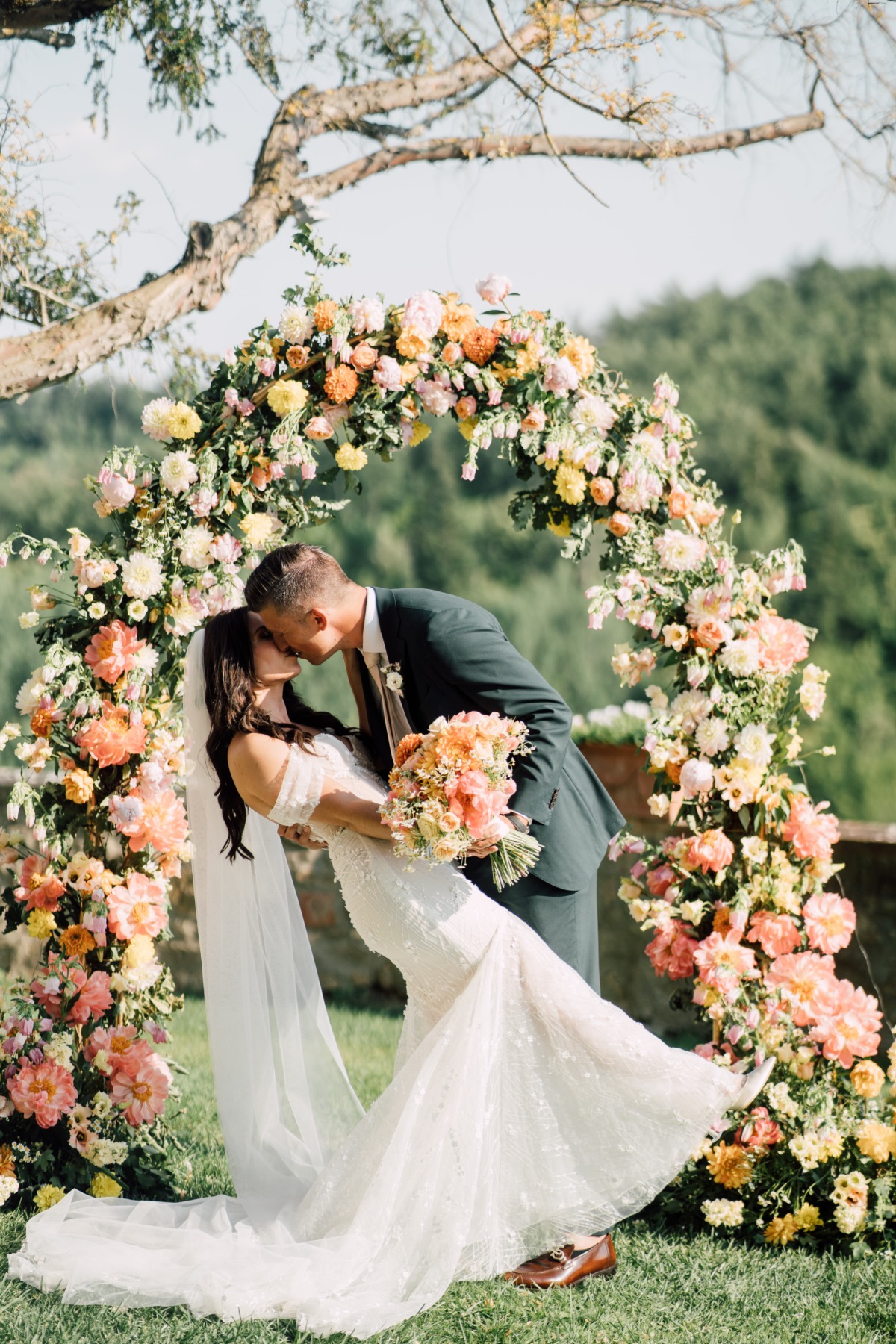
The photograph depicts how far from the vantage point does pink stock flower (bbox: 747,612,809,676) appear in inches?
161

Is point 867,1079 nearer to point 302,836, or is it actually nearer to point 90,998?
point 302,836

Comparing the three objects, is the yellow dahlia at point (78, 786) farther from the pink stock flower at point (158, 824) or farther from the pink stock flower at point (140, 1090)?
the pink stock flower at point (140, 1090)

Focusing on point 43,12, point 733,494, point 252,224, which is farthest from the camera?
point 733,494

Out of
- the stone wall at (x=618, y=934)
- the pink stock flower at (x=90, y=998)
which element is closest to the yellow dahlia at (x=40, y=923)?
the pink stock flower at (x=90, y=998)

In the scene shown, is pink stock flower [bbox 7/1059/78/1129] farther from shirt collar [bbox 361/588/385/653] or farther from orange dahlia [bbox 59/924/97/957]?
shirt collar [bbox 361/588/385/653]

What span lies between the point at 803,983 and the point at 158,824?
216 centimetres

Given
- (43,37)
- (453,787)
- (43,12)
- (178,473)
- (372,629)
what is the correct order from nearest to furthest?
(453,787)
(372,629)
(178,473)
(43,12)
(43,37)

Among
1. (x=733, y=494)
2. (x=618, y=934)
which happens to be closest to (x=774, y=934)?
(x=618, y=934)

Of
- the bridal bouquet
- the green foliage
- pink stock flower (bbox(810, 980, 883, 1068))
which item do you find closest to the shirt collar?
the bridal bouquet

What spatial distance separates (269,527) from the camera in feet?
13.5

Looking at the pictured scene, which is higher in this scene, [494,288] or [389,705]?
[494,288]

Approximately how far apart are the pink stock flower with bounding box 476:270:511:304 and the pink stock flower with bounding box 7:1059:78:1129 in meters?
2.85

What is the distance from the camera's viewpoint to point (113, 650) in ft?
13.0

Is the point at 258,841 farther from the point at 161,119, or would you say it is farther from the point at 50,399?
the point at 50,399
